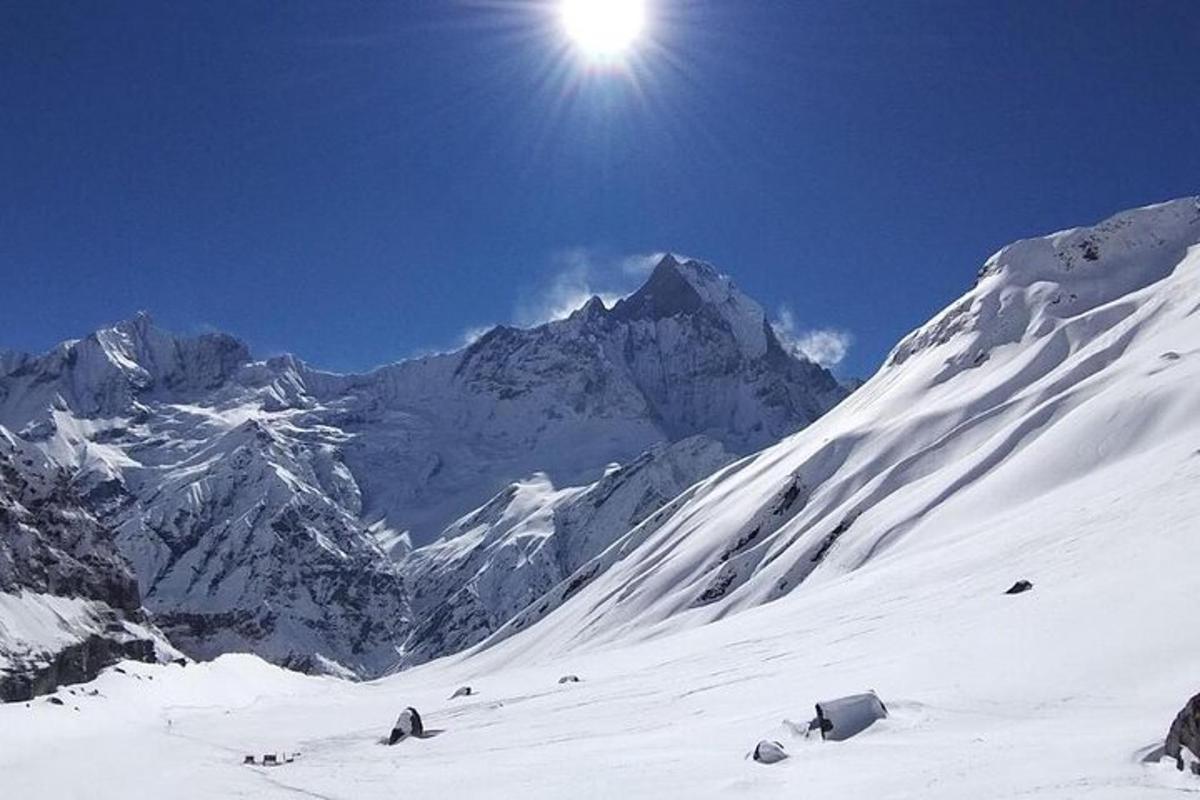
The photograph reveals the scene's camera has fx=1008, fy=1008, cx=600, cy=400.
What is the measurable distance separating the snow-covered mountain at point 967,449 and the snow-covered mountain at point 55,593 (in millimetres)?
60071

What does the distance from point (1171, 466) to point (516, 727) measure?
3638cm

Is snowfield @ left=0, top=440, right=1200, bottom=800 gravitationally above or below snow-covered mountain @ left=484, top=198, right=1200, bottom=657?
below

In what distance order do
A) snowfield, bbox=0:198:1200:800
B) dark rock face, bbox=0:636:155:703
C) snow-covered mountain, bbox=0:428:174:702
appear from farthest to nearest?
snow-covered mountain, bbox=0:428:174:702
dark rock face, bbox=0:636:155:703
snowfield, bbox=0:198:1200:800

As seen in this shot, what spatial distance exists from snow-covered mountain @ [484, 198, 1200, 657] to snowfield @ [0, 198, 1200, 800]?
481 millimetres

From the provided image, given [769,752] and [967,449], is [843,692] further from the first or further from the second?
[967,449]

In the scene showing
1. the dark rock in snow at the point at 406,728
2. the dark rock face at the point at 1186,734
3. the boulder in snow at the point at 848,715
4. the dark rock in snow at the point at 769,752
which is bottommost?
the dark rock face at the point at 1186,734

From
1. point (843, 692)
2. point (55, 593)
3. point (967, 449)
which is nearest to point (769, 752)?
point (843, 692)

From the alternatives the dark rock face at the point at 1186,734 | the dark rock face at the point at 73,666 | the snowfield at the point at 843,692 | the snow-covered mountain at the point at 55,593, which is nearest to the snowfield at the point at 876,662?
→ the snowfield at the point at 843,692

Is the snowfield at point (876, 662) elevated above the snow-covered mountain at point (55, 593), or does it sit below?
below

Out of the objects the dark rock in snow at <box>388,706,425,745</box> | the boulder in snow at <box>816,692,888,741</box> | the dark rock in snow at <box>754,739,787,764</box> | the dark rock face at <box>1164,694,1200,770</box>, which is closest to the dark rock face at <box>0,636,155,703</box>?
the dark rock in snow at <box>388,706,425,745</box>

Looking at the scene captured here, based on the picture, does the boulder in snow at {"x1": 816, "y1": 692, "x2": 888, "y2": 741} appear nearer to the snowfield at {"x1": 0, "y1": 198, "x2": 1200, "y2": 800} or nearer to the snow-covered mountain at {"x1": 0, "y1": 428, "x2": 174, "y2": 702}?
the snowfield at {"x1": 0, "y1": 198, "x2": 1200, "y2": 800}

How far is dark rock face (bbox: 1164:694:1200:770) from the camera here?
18094mm

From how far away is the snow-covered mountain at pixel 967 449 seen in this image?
230 feet

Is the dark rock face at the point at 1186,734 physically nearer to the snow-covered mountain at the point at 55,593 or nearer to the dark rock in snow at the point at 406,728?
the dark rock in snow at the point at 406,728
